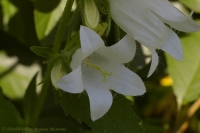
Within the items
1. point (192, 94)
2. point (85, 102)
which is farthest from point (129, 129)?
point (192, 94)

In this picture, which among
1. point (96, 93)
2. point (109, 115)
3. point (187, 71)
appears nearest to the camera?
point (96, 93)

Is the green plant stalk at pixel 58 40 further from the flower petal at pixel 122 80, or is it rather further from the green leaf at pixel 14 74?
the green leaf at pixel 14 74

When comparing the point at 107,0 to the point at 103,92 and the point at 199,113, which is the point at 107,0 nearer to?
the point at 103,92

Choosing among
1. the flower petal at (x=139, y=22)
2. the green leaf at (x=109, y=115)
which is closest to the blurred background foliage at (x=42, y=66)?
the green leaf at (x=109, y=115)

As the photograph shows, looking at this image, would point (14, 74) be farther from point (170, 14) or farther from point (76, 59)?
point (170, 14)

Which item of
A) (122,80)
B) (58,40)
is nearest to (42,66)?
(58,40)

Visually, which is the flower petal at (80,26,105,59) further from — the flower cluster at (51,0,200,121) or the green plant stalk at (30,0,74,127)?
the green plant stalk at (30,0,74,127)
